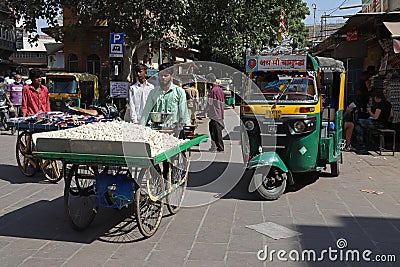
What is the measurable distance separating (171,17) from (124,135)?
1202 centimetres

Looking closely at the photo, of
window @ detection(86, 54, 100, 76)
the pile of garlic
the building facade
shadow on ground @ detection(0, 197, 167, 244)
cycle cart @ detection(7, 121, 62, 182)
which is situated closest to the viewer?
the pile of garlic

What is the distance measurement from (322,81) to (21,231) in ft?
14.8

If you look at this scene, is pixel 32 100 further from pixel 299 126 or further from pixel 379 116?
pixel 379 116

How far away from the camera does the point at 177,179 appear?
5816 millimetres

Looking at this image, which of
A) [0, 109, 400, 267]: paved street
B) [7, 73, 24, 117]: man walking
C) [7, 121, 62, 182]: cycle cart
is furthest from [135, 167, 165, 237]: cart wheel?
[7, 73, 24, 117]: man walking

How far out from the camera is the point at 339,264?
4324 millimetres

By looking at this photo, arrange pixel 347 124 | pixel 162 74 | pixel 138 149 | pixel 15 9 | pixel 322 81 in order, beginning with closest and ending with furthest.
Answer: pixel 138 149, pixel 162 74, pixel 322 81, pixel 347 124, pixel 15 9

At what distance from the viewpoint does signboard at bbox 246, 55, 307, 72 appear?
6859mm

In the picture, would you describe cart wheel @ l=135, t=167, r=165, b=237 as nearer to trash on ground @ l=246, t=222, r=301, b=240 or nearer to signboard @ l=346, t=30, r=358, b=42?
trash on ground @ l=246, t=222, r=301, b=240

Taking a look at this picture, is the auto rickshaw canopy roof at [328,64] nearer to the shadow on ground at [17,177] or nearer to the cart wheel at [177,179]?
the cart wheel at [177,179]

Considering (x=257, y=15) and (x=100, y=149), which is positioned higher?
(x=257, y=15)

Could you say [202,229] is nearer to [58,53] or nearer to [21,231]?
[21,231]

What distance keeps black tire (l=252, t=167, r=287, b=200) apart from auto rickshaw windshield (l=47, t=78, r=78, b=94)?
10.9m

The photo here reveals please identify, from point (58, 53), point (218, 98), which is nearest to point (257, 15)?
point (218, 98)
